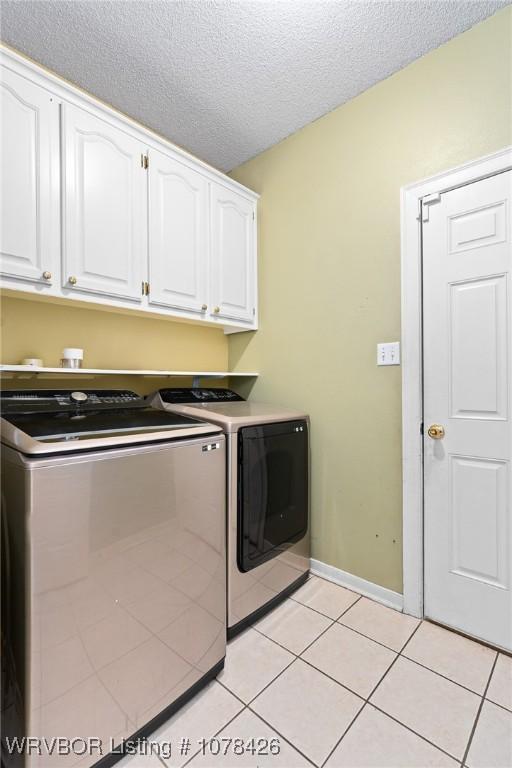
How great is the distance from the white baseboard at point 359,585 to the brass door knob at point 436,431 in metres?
0.80

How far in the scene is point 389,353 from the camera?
179cm

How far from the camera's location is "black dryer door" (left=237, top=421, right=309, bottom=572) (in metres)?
1.59

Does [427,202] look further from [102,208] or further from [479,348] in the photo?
[102,208]

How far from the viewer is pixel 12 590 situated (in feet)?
3.11

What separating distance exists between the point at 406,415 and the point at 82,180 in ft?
5.88

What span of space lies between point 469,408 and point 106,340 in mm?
1818

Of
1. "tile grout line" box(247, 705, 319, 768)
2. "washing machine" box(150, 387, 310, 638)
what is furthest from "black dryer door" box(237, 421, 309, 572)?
"tile grout line" box(247, 705, 319, 768)

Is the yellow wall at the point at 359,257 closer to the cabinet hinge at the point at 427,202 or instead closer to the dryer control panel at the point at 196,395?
the cabinet hinge at the point at 427,202

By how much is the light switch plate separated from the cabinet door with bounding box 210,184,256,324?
0.90 metres

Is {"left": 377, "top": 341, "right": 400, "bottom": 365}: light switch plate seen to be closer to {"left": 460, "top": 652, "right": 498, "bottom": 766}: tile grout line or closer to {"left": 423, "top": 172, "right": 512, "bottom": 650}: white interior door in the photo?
{"left": 423, "top": 172, "right": 512, "bottom": 650}: white interior door

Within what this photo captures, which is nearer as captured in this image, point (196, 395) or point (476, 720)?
point (476, 720)

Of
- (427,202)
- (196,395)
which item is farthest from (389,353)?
(196,395)

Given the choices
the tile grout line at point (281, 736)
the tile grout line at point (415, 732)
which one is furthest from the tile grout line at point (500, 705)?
the tile grout line at point (281, 736)

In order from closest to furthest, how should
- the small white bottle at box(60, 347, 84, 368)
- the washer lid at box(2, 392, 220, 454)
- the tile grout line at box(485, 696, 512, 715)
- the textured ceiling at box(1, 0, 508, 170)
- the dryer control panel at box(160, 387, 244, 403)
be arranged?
→ the washer lid at box(2, 392, 220, 454), the tile grout line at box(485, 696, 512, 715), the textured ceiling at box(1, 0, 508, 170), the small white bottle at box(60, 347, 84, 368), the dryer control panel at box(160, 387, 244, 403)
